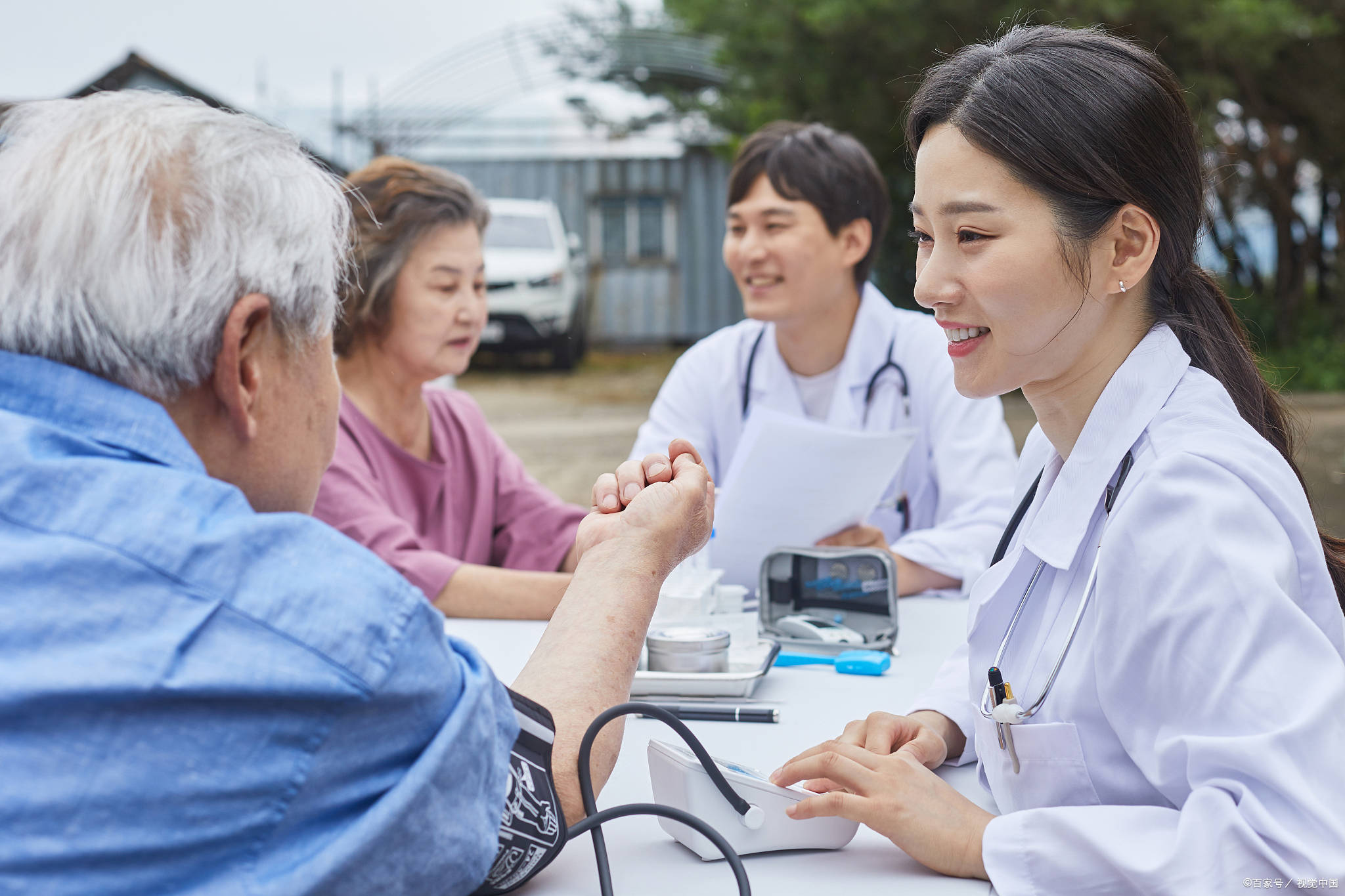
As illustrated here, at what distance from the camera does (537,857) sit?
102 centimetres

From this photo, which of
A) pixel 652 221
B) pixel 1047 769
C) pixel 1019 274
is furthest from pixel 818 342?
pixel 652 221

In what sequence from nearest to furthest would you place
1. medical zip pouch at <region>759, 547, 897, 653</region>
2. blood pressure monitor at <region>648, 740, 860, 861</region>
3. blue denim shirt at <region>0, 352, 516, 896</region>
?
blue denim shirt at <region>0, 352, 516, 896</region> → blood pressure monitor at <region>648, 740, 860, 861</region> → medical zip pouch at <region>759, 547, 897, 653</region>

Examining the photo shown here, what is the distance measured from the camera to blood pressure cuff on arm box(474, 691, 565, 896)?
99cm

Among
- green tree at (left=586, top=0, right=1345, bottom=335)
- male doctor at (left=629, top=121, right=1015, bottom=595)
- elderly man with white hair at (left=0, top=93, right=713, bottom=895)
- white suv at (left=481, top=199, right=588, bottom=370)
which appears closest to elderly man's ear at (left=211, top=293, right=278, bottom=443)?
elderly man with white hair at (left=0, top=93, right=713, bottom=895)

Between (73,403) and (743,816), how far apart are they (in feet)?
2.41

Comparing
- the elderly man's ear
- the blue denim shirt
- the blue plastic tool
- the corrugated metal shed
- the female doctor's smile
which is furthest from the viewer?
the corrugated metal shed

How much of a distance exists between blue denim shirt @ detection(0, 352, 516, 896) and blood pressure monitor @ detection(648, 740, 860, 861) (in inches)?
14.9

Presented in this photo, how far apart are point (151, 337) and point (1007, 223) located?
91cm

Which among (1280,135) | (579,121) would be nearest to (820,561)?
(1280,135)

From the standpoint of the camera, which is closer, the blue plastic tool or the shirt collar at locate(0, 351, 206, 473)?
the shirt collar at locate(0, 351, 206, 473)

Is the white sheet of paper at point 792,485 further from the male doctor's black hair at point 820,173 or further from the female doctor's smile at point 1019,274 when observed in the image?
the male doctor's black hair at point 820,173

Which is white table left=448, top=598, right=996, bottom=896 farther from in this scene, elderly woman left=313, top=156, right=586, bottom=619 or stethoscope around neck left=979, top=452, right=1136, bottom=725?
elderly woman left=313, top=156, right=586, bottom=619

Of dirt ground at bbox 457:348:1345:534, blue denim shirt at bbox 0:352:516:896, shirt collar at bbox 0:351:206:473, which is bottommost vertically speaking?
dirt ground at bbox 457:348:1345:534

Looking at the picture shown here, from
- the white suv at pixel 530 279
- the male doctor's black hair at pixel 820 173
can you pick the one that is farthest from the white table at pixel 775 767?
the white suv at pixel 530 279
